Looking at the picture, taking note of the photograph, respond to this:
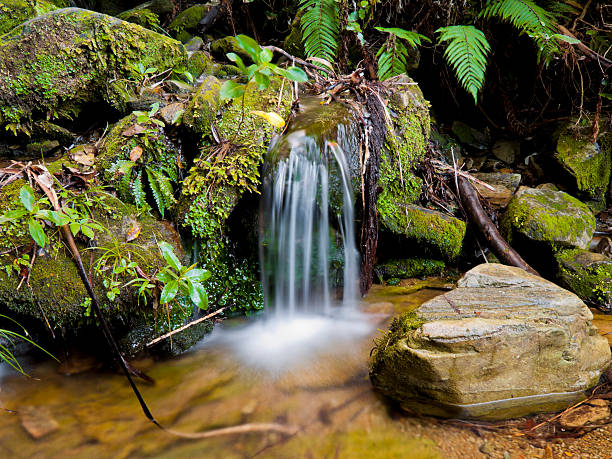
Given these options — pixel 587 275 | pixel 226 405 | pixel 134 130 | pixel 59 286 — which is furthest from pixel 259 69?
pixel 587 275

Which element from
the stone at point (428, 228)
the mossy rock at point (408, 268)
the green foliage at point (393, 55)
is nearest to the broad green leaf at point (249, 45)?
the stone at point (428, 228)

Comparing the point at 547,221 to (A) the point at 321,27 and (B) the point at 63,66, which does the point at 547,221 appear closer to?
(A) the point at 321,27

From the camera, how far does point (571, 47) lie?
466 cm

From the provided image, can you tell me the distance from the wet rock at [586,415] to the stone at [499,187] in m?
2.79

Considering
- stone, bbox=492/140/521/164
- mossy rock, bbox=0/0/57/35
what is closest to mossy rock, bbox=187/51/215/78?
mossy rock, bbox=0/0/57/35

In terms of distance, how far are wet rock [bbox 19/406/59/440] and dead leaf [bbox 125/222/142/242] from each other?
1188mm

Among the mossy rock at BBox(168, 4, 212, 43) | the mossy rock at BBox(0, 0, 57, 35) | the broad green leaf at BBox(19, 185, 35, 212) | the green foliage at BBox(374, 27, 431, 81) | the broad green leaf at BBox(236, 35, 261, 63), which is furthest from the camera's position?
the mossy rock at BBox(168, 4, 212, 43)

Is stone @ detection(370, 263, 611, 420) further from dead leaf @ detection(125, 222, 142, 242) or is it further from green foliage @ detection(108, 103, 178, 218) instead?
green foliage @ detection(108, 103, 178, 218)

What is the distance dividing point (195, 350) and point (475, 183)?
3.94 metres

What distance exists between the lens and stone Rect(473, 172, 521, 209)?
4793 millimetres

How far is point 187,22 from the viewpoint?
6.71 m

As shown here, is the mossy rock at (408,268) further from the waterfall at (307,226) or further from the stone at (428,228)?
the waterfall at (307,226)

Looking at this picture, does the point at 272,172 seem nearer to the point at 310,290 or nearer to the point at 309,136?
the point at 309,136

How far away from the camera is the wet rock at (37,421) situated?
2252 millimetres
